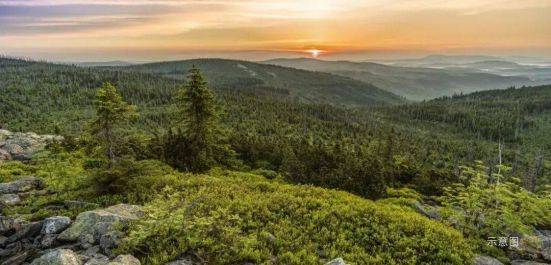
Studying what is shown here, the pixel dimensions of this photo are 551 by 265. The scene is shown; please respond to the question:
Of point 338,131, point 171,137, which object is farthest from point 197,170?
point 338,131

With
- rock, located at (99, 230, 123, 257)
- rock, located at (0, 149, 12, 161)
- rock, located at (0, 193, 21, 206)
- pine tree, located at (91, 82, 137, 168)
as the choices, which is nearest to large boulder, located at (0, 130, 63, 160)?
rock, located at (0, 149, 12, 161)

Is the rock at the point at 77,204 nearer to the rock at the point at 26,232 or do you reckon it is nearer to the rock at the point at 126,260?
the rock at the point at 26,232

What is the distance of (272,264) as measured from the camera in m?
12.4

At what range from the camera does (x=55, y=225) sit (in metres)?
13.7

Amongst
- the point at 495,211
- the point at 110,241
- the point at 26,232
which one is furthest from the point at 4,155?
the point at 495,211

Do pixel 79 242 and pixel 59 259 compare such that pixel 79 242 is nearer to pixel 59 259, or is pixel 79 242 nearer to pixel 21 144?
pixel 59 259

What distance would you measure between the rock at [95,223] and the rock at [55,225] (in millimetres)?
461

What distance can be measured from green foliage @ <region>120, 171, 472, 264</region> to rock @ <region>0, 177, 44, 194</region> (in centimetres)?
881

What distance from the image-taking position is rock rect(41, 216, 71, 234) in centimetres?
1346

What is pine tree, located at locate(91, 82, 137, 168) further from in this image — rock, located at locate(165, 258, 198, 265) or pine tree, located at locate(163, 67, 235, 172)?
rock, located at locate(165, 258, 198, 265)

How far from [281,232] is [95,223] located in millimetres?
7289

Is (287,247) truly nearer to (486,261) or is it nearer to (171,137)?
(486,261)

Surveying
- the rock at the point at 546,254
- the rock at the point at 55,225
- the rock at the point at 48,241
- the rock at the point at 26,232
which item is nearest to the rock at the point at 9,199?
the rock at the point at 26,232

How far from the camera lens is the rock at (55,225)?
13461mm
